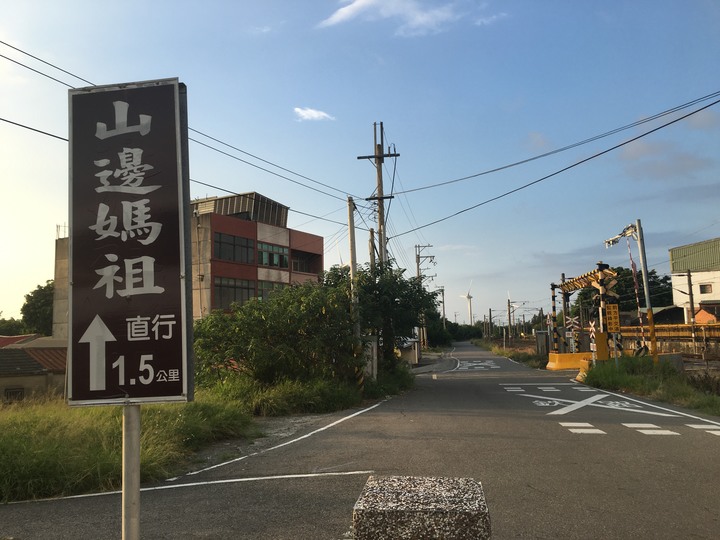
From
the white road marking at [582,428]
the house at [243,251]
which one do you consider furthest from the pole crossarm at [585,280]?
the house at [243,251]

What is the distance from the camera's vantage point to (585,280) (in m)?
28.8

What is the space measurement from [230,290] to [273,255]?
21.0 feet

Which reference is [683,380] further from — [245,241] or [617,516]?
[245,241]

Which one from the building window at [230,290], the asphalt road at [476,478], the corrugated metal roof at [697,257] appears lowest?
the asphalt road at [476,478]

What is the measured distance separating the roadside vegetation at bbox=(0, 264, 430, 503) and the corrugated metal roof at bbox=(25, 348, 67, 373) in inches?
737

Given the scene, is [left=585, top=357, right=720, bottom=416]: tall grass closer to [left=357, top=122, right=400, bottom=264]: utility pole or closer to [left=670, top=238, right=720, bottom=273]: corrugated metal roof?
[left=357, top=122, right=400, bottom=264]: utility pole

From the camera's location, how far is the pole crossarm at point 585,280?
77.5 ft

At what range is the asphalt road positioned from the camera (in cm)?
A: 534

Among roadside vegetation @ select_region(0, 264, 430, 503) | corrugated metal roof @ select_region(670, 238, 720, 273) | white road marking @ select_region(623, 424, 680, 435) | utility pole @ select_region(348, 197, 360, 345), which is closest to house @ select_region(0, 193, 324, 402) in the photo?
roadside vegetation @ select_region(0, 264, 430, 503)

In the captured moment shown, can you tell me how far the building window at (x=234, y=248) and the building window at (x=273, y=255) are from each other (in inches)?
43.7

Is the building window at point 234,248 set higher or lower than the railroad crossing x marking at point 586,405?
higher

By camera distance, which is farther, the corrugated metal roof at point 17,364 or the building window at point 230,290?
the building window at point 230,290

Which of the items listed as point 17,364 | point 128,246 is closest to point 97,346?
point 128,246

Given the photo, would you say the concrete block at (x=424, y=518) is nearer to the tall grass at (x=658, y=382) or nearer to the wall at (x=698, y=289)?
the tall grass at (x=658, y=382)
